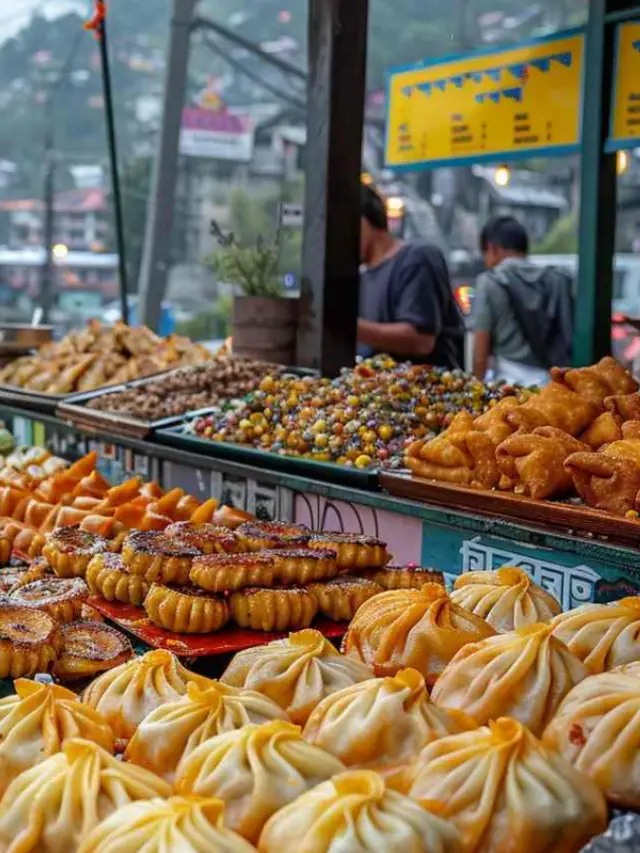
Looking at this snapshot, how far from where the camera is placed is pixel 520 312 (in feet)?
22.4

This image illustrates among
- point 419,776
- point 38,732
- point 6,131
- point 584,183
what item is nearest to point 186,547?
point 38,732

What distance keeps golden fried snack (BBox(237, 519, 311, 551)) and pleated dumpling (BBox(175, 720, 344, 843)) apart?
1398 mm

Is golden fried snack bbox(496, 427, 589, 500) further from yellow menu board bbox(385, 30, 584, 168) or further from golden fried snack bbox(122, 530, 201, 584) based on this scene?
yellow menu board bbox(385, 30, 584, 168)

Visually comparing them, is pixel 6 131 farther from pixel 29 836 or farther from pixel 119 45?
pixel 29 836

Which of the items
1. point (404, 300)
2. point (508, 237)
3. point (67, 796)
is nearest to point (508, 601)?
point (67, 796)

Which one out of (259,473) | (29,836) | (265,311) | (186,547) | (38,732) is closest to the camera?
(29,836)

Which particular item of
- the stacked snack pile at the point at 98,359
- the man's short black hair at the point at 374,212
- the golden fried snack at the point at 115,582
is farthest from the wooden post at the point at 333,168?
the golden fried snack at the point at 115,582

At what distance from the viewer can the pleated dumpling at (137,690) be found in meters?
1.66

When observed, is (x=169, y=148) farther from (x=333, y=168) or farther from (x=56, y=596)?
(x=56, y=596)

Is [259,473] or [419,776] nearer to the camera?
[419,776]

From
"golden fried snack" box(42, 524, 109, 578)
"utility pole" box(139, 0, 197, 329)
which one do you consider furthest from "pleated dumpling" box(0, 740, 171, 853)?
"utility pole" box(139, 0, 197, 329)

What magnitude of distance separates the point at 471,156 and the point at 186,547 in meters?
4.63

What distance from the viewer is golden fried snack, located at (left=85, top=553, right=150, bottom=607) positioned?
8.78ft

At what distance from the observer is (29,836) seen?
4.10 ft
